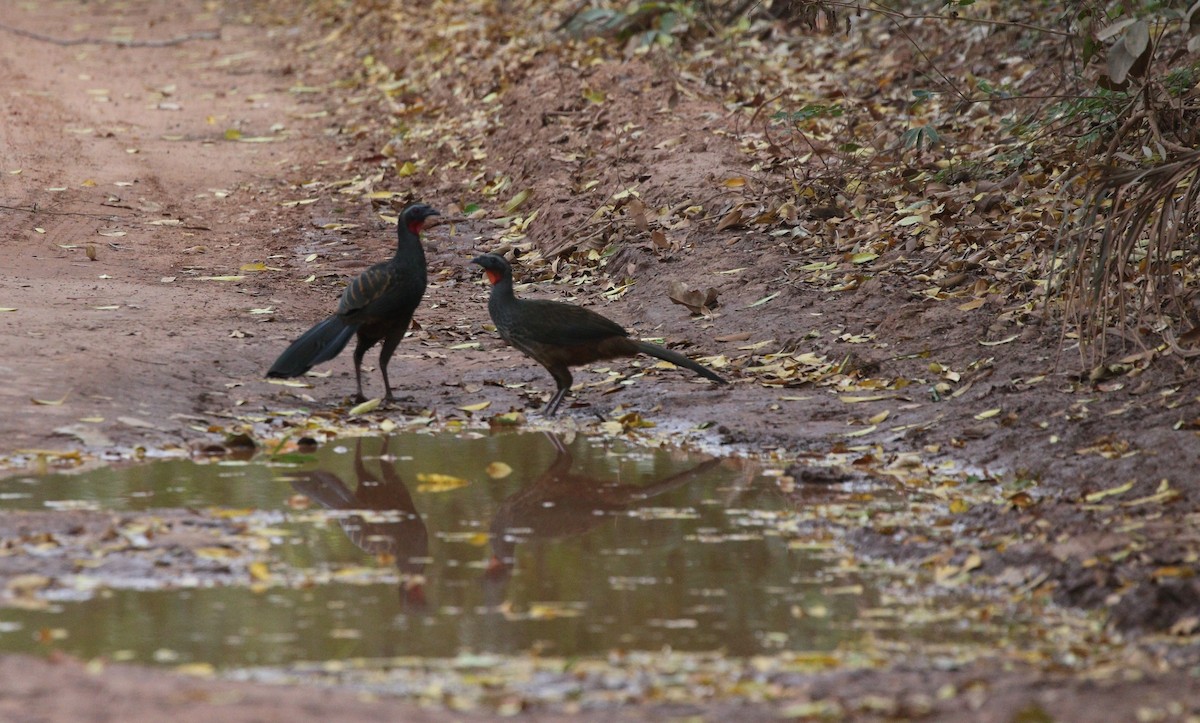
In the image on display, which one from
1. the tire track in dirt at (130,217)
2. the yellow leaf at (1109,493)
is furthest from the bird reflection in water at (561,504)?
the tire track in dirt at (130,217)

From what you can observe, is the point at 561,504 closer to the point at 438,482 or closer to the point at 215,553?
the point at 438,482

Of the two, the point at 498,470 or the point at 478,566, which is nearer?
the point at 478,566

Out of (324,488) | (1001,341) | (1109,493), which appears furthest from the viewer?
(1001,341)

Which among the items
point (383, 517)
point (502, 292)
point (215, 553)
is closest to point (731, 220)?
point (502, 292)

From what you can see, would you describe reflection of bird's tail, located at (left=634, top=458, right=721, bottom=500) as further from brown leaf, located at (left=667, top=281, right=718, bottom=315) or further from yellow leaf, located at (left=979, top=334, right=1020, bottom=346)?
brown leaf, located at (left=667, top=281, right=718, bottom=315)

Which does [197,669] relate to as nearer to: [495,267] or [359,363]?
[359,363]

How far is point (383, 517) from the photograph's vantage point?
614cm

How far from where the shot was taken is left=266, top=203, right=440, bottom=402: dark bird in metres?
7.85

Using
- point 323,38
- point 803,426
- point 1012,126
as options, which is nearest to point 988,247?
point 1012,126

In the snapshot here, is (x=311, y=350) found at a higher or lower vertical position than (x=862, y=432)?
higher

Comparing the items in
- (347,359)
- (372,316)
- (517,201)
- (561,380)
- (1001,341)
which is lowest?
(1001,341)

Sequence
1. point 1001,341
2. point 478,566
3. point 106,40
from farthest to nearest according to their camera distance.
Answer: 1. point 106,40
2. point 1001,341
3. point 478,566

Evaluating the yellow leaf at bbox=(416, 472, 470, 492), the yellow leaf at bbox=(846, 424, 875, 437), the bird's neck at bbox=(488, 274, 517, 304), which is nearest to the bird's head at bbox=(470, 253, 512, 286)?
the bird's neck at bbox=(488, 274, 517, 304)

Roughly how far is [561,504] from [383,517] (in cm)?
Answer: 84
